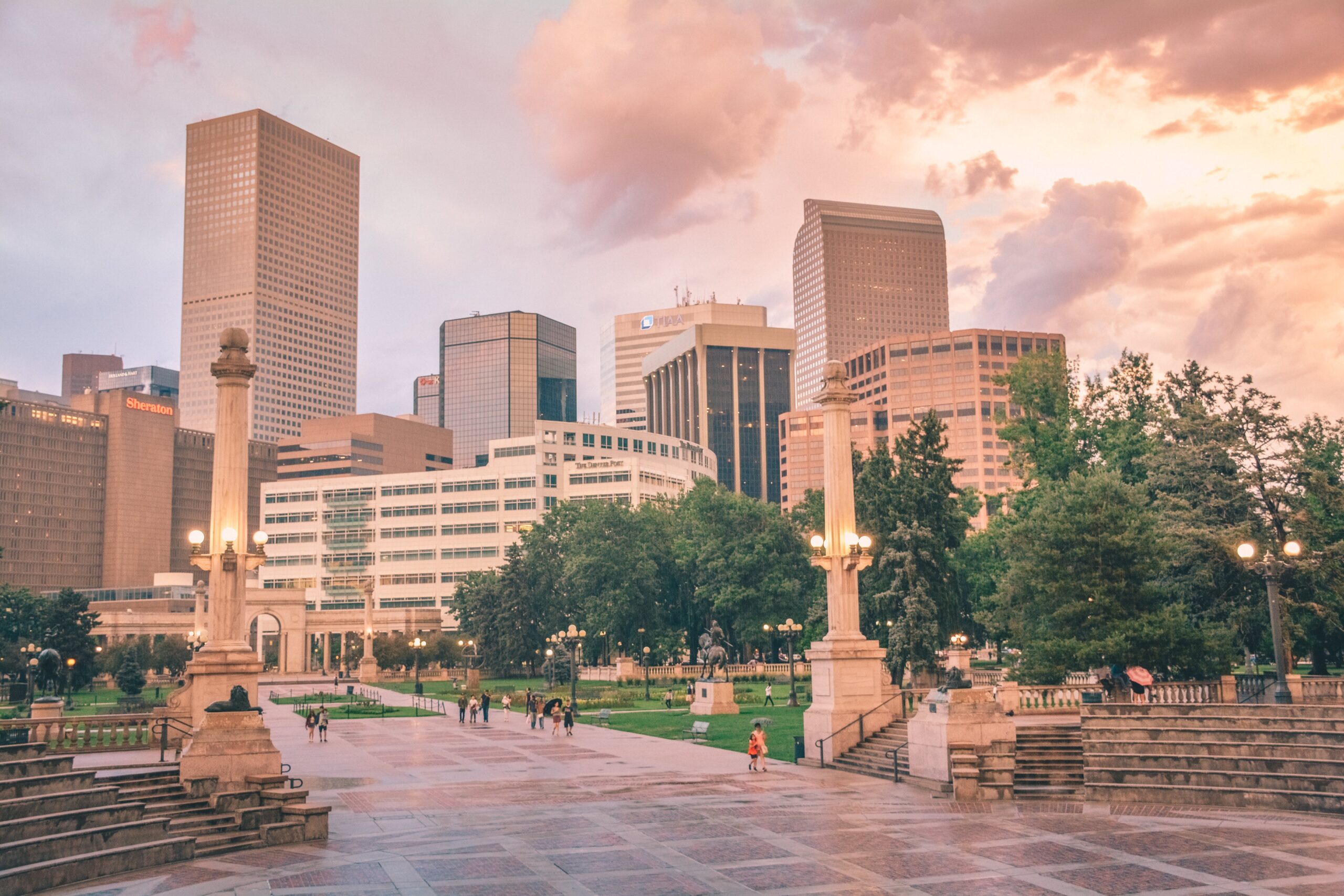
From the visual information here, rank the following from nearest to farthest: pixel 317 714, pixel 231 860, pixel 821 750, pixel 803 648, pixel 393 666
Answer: pixel 231 860 → pixel 821 750 → pixel 317 714 → pixel 803 648 → pixel 393 666

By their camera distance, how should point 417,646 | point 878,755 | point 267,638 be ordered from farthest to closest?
point 267,638, point 417,646, point 878,755

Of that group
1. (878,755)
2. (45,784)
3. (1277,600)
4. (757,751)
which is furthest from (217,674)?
(1277,600)

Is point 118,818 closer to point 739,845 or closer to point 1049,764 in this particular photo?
point 739,845

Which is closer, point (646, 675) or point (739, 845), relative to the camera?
point (739, 845)

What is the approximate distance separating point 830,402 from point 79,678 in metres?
72.8

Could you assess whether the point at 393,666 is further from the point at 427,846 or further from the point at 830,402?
the point at 427,846

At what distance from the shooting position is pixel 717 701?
51.6 meters

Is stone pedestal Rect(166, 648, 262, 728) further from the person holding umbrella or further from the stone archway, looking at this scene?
the stone archway

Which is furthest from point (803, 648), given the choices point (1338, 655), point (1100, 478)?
point (1100, 478)

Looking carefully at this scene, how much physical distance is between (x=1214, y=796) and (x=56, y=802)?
929 inches

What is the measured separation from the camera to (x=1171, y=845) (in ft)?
63.6

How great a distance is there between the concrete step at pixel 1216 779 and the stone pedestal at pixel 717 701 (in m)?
26.3

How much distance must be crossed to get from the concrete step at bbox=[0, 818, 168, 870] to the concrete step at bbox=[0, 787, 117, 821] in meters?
0.63

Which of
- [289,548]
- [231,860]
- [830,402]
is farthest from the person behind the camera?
[289,548]
